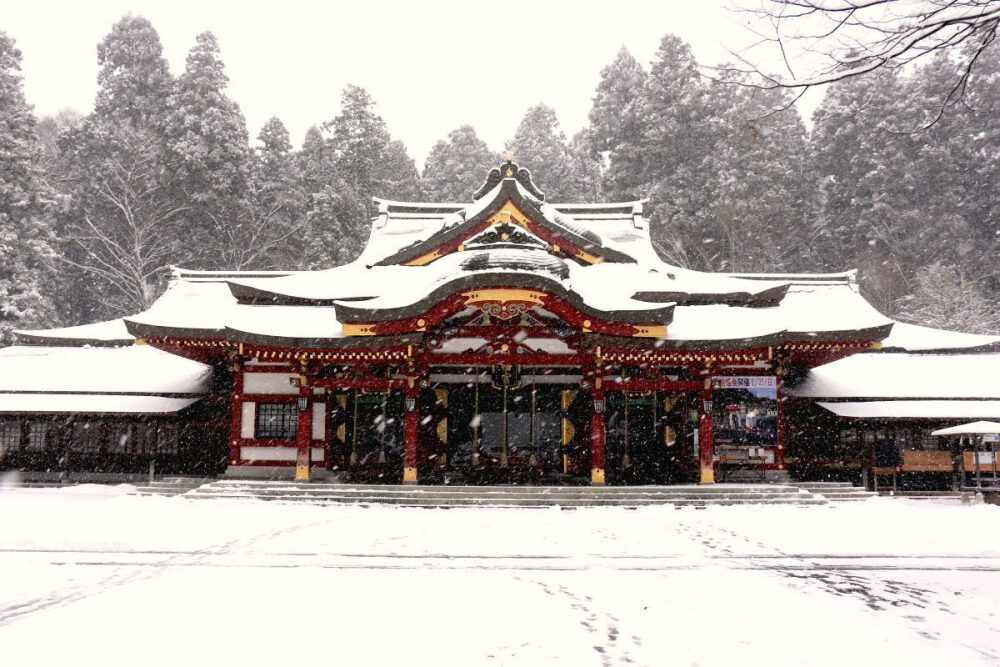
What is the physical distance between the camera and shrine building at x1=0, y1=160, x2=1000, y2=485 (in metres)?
15.0

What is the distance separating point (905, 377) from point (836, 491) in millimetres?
6192

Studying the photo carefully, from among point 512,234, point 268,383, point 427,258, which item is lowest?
point 268,383

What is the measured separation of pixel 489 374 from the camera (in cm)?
1708

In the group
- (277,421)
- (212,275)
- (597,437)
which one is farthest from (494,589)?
(212,275)

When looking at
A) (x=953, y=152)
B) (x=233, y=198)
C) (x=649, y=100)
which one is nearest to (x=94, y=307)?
(x=233, y=198)

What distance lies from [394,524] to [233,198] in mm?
34080

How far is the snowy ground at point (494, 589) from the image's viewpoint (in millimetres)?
5785

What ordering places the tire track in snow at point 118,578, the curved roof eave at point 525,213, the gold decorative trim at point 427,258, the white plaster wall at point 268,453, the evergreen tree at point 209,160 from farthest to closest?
the evergreen tree at point 209,160 → the gold decorative trim at point 427,258 → the curved roof eave at point 525,213 → the white plaster wall at point 268,453 → the tire track in snow at point 118,578

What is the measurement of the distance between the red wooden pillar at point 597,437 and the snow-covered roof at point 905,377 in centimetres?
643

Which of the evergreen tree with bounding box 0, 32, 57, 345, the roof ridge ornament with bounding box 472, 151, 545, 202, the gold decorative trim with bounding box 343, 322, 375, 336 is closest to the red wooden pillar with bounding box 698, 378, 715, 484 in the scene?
the gold decorative trim with bounding box 343, 322, 375, 336

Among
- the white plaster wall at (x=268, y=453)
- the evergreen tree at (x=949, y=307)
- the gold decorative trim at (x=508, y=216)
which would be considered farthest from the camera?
the evergreen tree at (x=949, y=307)

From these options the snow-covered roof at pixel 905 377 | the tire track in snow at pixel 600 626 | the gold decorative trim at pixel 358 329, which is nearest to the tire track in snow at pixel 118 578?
the tire track in snow at pixel 600 626

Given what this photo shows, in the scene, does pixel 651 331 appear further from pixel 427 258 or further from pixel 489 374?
pixel 427 258

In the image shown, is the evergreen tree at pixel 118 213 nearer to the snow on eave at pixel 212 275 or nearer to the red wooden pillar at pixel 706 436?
the snow on eave at pixel 212 275
